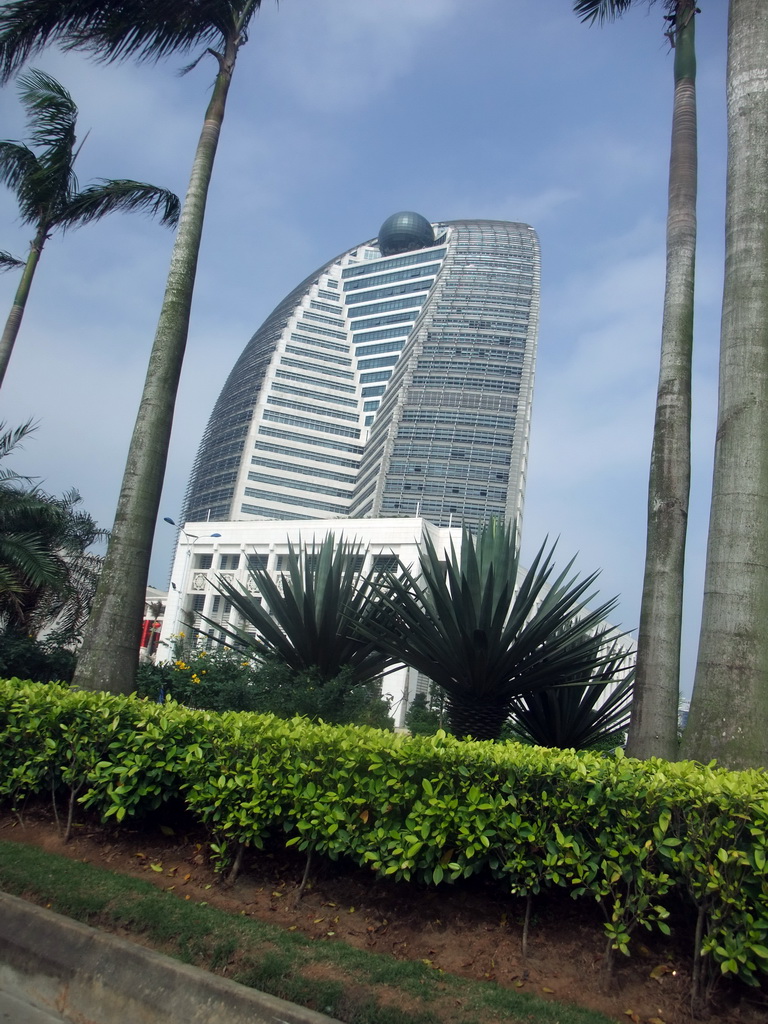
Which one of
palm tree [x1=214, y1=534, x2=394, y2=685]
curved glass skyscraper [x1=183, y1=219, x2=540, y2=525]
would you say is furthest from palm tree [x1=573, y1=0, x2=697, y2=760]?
curved glass skyscraper [x1=183, y1=219, x2=540, y2=525]

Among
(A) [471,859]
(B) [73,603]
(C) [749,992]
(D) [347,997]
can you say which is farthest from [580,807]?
(B) [73,603]

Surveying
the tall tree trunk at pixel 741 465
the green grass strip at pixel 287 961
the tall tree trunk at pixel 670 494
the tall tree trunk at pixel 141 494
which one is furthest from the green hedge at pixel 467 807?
the tall tree trunk at pixel 670 494

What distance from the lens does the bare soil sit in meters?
3.46

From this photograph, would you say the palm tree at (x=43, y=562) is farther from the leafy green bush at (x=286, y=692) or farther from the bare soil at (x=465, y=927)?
the bare soil at (x=465, y=927)

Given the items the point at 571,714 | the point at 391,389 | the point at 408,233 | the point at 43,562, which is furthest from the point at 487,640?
the point at 408,233

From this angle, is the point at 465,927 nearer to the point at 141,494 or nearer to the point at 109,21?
the point at 141,494

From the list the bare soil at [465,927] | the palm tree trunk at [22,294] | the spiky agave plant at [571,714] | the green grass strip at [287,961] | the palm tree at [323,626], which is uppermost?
the palm tree trunk at [22,294]

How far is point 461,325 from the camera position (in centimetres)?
11300

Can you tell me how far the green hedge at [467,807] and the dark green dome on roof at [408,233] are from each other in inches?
5596

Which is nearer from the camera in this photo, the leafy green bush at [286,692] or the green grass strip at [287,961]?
the green grass strip at [287,961]

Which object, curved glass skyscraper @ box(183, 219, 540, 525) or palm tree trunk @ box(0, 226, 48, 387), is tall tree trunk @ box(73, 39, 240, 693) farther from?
curved glass skyscraper @ box(183, 219, 540, 525)

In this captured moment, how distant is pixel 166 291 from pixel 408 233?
139430mm

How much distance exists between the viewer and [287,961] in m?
3.56

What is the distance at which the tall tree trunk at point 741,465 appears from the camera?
15.8 feet
